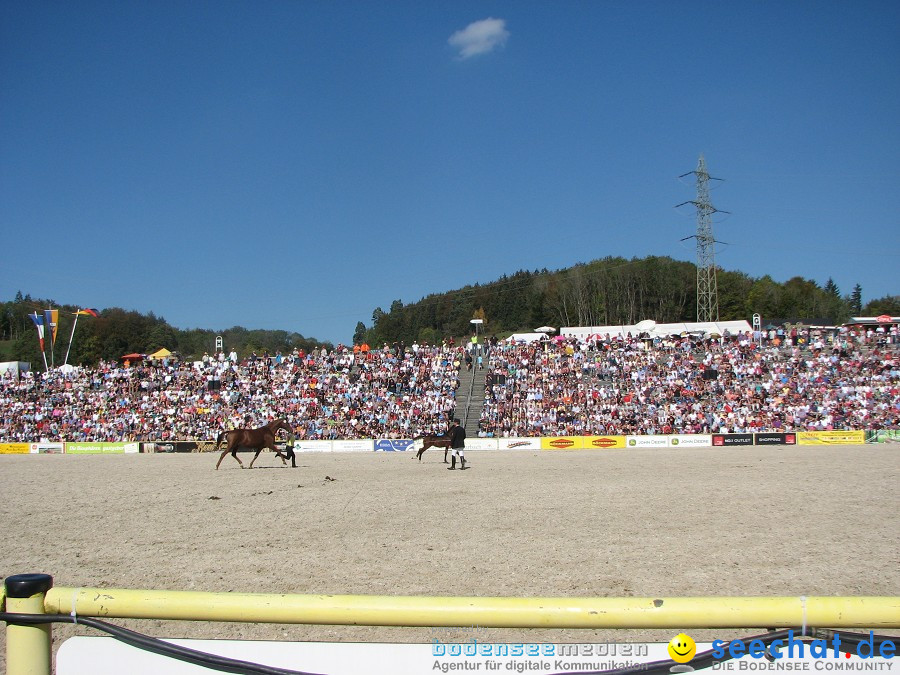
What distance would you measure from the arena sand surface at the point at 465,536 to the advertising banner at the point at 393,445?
44.4ft

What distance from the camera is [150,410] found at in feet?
128

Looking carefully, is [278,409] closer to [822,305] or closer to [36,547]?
[36,547]

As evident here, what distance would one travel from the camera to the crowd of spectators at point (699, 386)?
33.0m

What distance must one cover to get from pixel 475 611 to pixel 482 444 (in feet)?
103

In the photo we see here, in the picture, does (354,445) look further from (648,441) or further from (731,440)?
(731,440)

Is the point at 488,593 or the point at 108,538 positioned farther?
the point at 108,538

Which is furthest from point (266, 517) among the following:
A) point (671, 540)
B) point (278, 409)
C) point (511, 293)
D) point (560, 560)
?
point (511, 293)

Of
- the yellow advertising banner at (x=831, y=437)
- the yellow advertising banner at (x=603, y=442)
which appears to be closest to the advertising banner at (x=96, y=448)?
the yellow advertising banner at (x=603, y=442)

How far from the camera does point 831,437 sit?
103 ft

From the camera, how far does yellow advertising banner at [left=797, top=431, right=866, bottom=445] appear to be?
31.0 meters

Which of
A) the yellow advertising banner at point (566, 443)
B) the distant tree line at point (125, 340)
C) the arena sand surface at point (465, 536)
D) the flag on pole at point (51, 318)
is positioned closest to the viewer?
the arena sand surface at point (465, 536)

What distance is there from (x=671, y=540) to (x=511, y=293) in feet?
333

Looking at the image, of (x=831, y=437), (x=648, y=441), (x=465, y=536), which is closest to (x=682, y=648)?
(x=465, y=536)

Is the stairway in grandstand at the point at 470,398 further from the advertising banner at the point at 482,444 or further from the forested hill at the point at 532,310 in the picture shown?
the forested hill at the point at 532,310
